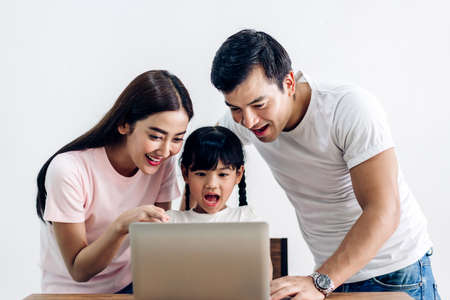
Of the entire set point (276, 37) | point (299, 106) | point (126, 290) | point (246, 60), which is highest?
point (276, 37)

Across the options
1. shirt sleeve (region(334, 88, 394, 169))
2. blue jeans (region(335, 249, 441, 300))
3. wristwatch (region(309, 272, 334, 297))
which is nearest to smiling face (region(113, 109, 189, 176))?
shirt sleeve (region(334, 88, 394, 169))

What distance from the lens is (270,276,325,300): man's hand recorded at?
49.1 inches

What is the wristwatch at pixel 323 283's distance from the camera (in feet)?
4.30

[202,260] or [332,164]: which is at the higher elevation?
[332,164]

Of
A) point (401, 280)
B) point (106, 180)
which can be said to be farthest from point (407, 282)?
point (106, 180)

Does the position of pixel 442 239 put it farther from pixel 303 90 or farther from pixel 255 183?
pixel 303 90

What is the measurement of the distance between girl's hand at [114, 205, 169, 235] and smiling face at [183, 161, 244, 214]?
362 mm

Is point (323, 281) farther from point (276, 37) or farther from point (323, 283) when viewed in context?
point (276, 37)

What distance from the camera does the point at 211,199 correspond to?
1760mm

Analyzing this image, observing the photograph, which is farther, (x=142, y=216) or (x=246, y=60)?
(x=246, y=60)

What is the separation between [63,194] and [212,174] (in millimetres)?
481

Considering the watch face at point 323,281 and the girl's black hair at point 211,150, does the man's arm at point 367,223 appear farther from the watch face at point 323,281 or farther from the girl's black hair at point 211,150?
the girl's black hair at point 211,150

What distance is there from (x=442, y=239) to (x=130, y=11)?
80.2 inches

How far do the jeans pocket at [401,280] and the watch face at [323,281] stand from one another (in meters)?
0.36
